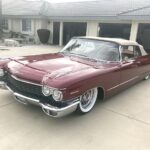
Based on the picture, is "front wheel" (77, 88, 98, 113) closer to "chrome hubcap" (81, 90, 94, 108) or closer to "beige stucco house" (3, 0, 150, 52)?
"chrome hubcap" (81, 90, 94, 108)

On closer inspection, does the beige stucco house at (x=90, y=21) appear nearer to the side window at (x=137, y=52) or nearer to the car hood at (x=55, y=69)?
the side window at (x=137, y=52)

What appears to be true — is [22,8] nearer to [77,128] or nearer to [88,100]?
[88,100]

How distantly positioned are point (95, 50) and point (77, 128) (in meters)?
2.09

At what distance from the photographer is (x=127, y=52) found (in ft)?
17.9

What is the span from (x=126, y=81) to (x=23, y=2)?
1050 inches

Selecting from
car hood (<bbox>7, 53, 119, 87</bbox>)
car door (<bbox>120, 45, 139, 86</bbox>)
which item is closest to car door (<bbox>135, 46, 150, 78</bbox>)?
car door (<bbox>120, 45, 139, 86</bbox>)

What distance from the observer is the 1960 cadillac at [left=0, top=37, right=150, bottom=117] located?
11.2 feet

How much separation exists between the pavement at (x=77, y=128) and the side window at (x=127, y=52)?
4.12ft

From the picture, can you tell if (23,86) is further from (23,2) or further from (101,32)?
(23,2)

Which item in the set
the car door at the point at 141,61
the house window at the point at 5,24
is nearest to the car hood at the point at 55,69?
the car door at the point at 141,61

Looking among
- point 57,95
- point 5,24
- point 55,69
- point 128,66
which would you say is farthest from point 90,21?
point 57,95

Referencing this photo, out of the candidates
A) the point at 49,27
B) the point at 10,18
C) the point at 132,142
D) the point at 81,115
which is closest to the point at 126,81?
the point at 81,115

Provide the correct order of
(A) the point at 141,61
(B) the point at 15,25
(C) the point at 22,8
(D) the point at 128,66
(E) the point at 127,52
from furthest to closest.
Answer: (C) the point at 22,8, (B) the point at 15,25, (A) the point at 141,61, (E) the point at 127,52, (D) the point at 128,66

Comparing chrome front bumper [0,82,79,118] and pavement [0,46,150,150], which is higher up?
chrome front bumper [0,82,79,118]
